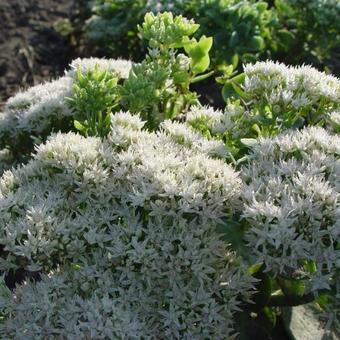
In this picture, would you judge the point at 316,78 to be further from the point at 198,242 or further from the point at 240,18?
the point at 240,18

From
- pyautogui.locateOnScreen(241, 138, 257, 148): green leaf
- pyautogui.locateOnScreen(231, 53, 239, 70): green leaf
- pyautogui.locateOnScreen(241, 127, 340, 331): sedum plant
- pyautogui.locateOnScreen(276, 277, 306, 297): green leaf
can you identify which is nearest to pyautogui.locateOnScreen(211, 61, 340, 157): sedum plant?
pyautogui.locateOnScreen(241, 138, 257, 148): green leaf

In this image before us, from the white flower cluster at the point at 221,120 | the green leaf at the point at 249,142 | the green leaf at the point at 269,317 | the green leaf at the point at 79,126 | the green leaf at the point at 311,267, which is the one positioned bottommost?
the green leaf at the point at 269,317

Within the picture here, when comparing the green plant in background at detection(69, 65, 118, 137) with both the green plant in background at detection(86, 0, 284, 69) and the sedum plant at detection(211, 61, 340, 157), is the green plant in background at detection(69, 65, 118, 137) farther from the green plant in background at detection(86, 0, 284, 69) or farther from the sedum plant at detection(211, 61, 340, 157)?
the green plant in background at detection(86, 0, 284, 69)

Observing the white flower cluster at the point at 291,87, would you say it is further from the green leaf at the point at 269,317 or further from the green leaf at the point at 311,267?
the green leaf at the point at 269,317

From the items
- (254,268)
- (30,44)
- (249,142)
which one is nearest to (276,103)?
(249,142)

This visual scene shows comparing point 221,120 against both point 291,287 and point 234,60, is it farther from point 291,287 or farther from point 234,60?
point 234,60

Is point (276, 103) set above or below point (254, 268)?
above

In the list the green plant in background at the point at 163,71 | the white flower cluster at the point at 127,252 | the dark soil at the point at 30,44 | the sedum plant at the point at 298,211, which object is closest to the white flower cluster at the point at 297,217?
the sedum plant at the point at 298,211
